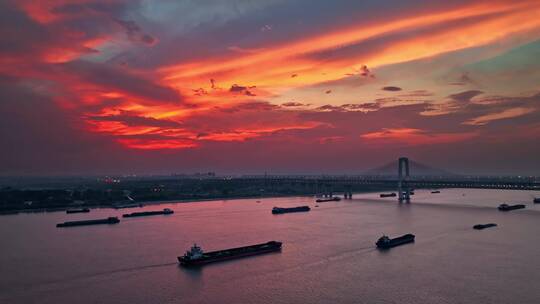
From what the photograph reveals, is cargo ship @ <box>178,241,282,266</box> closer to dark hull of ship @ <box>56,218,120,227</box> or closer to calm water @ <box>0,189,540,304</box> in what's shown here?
calm water @ <box>0,189,540,304</box>

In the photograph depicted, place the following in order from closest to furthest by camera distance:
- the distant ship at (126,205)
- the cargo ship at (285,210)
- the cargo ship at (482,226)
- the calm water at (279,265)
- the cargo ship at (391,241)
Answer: the calm water at (279,265) < the cargo ship at (391,241) < the cargo ship at (482,226) < the cargo ship at (285,210) < the distant ship at (126,205)

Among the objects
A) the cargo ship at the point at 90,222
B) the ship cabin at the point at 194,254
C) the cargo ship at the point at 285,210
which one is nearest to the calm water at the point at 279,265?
the ship cabin at the point at 194,254

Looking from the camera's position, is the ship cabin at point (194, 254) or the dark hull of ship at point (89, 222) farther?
the dark hull of ship at point (89, 222)

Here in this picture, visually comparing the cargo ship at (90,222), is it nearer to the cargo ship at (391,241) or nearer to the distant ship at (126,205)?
the distant ship at (126,205)

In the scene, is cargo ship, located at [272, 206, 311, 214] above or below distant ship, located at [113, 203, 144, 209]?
below

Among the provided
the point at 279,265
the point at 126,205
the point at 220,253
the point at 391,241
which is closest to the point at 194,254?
the point at 220,253

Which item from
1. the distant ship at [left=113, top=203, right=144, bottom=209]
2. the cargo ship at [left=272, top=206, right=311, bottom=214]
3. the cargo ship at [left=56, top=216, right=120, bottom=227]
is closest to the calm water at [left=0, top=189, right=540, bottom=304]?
the cargo ship at [left=56, top=216, right=120, bottom=227]
